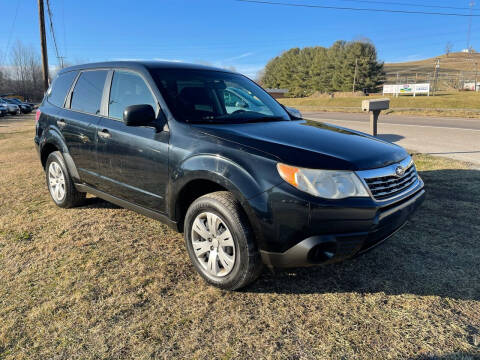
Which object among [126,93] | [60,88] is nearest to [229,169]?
[126,93]

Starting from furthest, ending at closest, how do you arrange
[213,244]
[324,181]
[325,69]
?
[325,69], [213,244], [324,181]

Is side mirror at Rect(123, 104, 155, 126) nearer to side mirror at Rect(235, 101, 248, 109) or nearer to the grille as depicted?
side mirror at Rect(235, 101, 248, 109)

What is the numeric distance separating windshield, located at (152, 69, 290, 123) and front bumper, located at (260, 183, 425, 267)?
4.50 feet

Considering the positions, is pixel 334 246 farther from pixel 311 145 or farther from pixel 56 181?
pixel 56 181

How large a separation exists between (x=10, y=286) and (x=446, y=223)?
174 inches

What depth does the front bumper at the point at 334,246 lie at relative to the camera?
7.64 ft

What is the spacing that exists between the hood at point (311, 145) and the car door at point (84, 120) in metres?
1.53

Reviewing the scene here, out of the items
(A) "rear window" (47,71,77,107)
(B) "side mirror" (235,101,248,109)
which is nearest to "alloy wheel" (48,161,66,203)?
(A) "rear window" (47,71,77,107)

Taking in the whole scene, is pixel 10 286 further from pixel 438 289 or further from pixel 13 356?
pixel 438 289

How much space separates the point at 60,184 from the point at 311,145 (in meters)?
3.51

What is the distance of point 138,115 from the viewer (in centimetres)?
294

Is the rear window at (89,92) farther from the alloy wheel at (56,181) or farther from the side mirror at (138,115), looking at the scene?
the side mirror at (138,115)

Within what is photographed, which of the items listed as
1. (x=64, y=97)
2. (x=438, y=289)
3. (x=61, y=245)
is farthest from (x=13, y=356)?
(x=64, y=97)

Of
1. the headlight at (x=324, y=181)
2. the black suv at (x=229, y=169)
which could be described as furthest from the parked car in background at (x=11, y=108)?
the headlight at (x=324, y=181)
